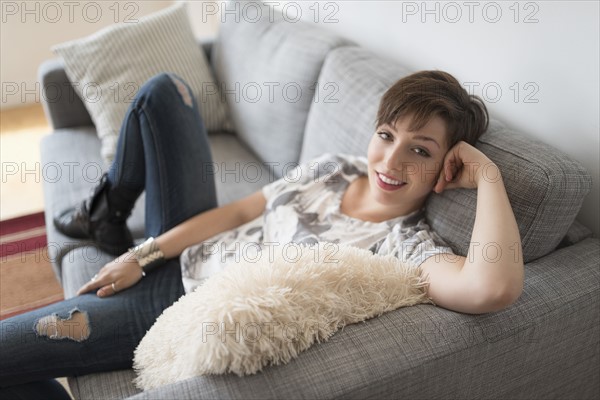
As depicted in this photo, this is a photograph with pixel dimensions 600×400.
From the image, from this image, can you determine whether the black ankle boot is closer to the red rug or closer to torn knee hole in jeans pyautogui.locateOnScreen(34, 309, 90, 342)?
torn knee hole in jeans pyautogui.locateOnScreen(34, 309, 90, 342)

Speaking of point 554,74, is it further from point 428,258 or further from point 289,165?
point 289,165

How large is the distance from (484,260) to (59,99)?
5.59 feet

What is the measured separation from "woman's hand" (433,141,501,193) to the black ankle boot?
84 centimetres

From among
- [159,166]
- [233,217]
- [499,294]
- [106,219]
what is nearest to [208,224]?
[233,217]

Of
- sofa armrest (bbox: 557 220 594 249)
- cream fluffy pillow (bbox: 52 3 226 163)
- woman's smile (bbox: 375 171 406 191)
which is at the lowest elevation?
cream fluffy pillow (bbox: 52 3 226 163)

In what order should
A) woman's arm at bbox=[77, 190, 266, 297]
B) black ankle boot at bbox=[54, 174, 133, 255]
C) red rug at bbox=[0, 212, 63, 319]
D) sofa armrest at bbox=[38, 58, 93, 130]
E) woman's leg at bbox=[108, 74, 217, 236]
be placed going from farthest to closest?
sofa armrest at bbox=[38, 58, 93, 130] → red rug at bbox=[0, 212, 63, 319] → black ankle boot at bbox=[54, 174, 133, 255] → woman's leg at bbox=[108, 74, 217, 236] → woman's arm at bbox=[77, 190, 266, 297]

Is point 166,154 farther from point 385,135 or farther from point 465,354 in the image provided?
point 465,354

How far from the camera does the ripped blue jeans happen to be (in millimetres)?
1160

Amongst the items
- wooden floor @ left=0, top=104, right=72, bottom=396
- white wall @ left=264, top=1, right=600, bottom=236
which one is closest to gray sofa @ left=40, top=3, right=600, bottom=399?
white wall @ left=264, top=1, right=600, bottom=236

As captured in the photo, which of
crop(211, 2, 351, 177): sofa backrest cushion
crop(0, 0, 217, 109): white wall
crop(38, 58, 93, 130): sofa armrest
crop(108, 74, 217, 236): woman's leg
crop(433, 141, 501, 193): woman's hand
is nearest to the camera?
crop(433, 141, 501, 193): woman's hand

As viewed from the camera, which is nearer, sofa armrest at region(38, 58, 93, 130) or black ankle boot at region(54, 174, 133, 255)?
black ankle boot at region(54, 174, 133, 255)

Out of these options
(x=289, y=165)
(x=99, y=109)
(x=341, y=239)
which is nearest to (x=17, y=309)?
(x=99, y=109)

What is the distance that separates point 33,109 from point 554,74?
2.67m

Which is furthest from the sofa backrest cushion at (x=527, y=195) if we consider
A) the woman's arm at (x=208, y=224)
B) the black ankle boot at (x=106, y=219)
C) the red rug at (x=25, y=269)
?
the red rug at (x=25, y=269)
